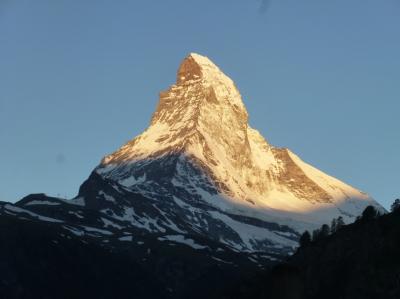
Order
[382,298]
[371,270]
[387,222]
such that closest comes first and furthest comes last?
[382,298]
[371,270]
[387,222]

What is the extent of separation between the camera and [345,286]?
530 ft

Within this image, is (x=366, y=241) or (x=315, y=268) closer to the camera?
(x=366, y=241)

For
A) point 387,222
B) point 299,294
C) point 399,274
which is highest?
point 387,222

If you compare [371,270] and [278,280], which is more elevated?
[371,270]

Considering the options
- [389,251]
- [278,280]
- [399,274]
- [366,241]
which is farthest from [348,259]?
[278,280]

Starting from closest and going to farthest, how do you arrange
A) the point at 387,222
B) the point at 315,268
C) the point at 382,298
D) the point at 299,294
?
1. the point at 299,294
2. the point at 382,298
3. the point at 387,222
4. the point at 315,268

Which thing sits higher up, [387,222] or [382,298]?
[387,222]

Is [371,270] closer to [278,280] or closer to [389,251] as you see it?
[389,251]

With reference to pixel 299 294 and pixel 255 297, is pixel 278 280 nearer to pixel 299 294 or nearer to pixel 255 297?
pixel 299 294

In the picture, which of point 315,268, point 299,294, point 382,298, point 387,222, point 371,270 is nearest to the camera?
point 299,294

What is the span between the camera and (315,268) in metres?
186

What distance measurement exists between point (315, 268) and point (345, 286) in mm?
24958

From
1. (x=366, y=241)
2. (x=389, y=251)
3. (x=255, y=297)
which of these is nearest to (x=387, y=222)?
(x=366, y=241)

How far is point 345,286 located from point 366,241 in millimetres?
14579
